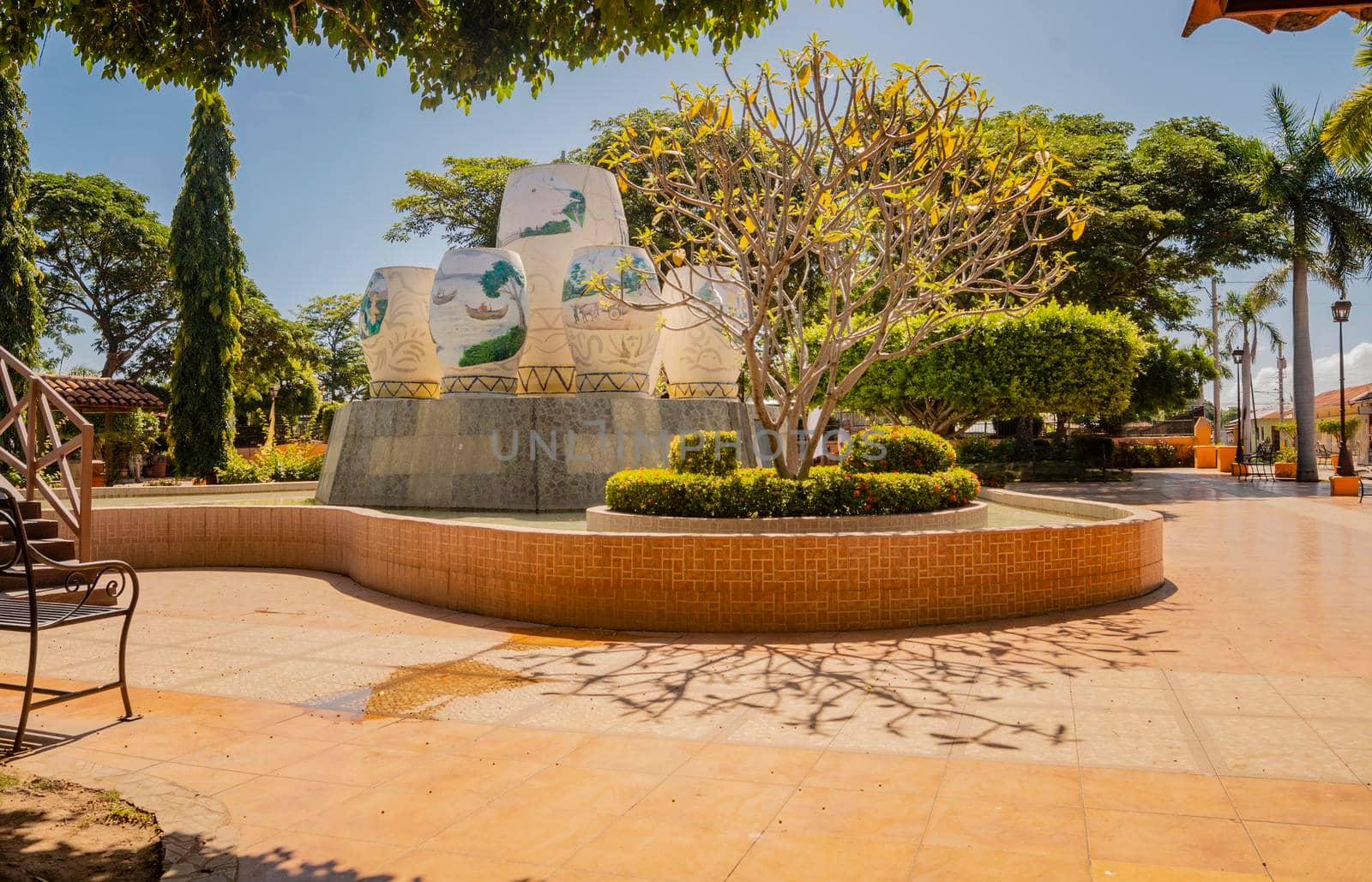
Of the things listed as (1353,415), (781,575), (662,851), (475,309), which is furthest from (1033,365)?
(1353,415)

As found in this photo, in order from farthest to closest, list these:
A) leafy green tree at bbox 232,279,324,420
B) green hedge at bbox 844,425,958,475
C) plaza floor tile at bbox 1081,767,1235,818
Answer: leafy green tree at bbox 232,279,324,420 < green hedge at bbox 844,425,958,475 < plaza floor tile at bbox 1081,767,1235,818

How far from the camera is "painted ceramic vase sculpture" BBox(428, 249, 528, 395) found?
13023 millimetres

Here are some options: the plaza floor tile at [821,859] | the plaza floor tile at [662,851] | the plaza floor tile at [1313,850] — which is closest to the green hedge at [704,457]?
the plaza floor tile at [662,851]

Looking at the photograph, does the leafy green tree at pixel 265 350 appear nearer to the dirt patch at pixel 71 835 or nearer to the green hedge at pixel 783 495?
the green hedge at pixel 783 495

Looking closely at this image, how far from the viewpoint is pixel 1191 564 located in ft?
33.7

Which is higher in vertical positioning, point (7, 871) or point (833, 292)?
point (833, 292)

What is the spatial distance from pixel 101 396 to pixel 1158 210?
29778mm

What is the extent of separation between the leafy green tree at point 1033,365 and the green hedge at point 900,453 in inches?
420

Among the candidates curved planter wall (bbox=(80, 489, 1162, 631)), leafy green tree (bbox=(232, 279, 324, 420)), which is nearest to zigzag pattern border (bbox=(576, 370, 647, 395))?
curved planter wall (bbox=(80, 489, 1162, 631))

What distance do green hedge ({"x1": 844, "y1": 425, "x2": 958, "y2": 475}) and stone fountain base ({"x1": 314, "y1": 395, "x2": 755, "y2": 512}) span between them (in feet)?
11.0

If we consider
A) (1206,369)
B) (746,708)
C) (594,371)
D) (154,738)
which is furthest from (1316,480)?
(154,738)

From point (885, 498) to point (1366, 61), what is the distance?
1483cm

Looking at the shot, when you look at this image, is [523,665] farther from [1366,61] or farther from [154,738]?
[1366,61]

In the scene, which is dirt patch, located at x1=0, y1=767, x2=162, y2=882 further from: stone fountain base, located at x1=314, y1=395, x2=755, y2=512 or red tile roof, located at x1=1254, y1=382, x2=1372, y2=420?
red tile roof, located at x1=1254, y1=382, x2=1372, y2=420
